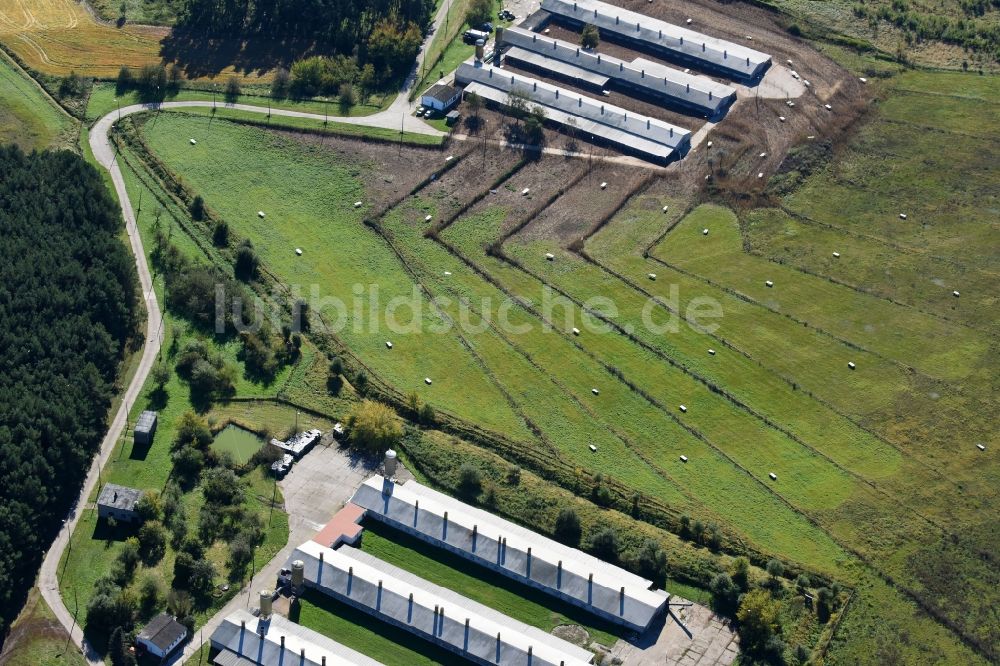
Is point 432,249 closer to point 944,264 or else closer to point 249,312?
point 249,312

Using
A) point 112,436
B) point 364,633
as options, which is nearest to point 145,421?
point 112,436

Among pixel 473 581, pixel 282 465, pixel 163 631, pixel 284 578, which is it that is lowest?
pixel 163 631

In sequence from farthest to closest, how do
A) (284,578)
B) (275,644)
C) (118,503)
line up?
(118,503)
(284,578)
(275,644)

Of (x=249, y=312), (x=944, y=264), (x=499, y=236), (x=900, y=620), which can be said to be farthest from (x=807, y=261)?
(x=249, y=312)

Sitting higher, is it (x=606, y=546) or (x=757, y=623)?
(x=606, y=546)

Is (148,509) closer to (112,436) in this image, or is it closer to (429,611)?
(112,436)

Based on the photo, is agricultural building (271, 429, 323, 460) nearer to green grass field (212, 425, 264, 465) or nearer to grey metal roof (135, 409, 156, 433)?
green grass field (212, 425, 264, 465)

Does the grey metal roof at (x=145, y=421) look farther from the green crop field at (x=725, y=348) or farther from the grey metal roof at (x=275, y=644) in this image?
the grey metal roof at (x=275, y=644)
